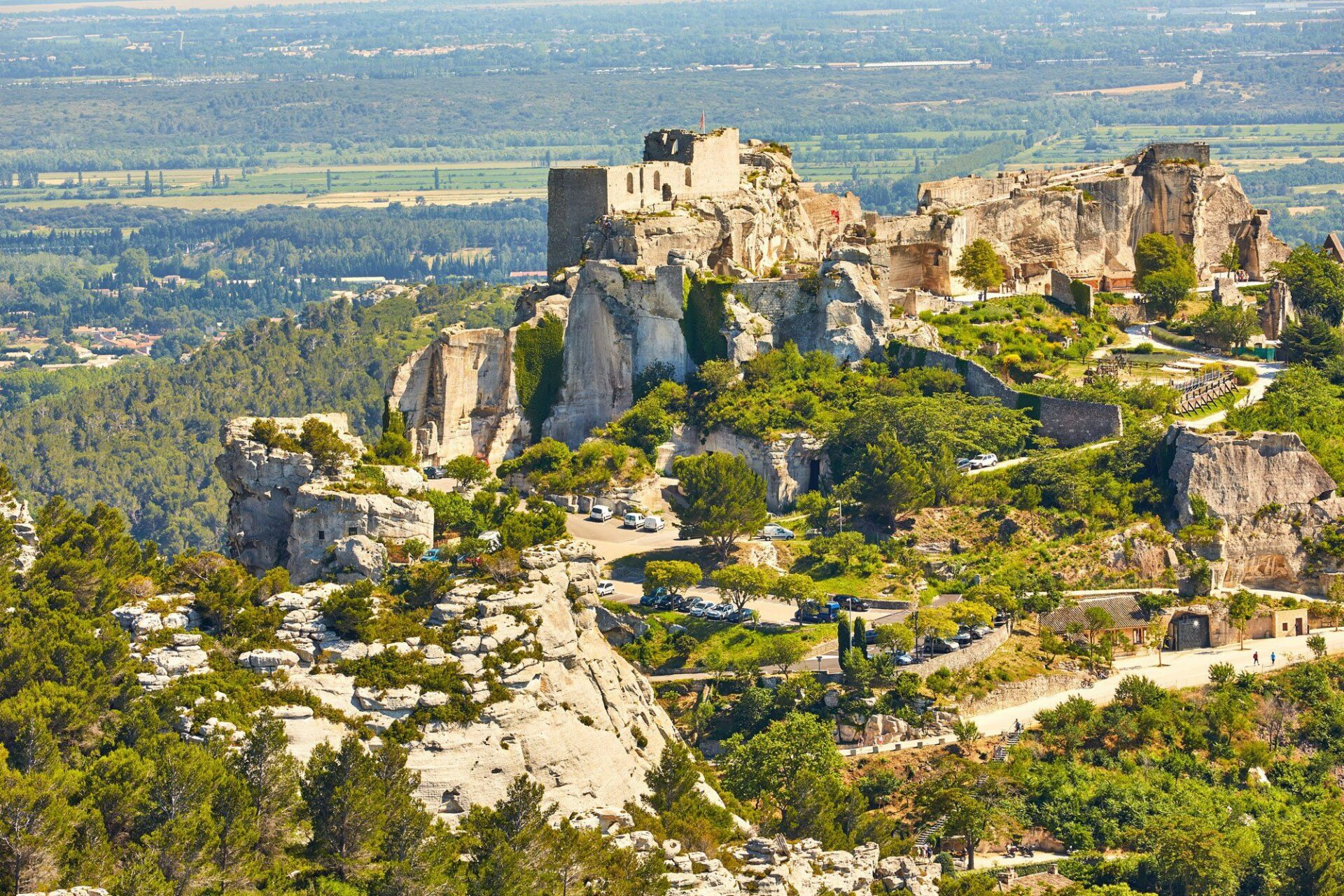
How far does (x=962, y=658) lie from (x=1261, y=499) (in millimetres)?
11164

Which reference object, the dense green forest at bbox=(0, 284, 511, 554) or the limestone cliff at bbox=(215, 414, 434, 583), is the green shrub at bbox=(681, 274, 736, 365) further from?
the dense green forest at bbox=(0, 284, 511, 554)

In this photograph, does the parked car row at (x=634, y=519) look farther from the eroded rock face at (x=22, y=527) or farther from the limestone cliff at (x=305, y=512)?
the eroded rock face at (x=22, y=527)

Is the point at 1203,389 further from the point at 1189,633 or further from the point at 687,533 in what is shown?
the point at 687,533

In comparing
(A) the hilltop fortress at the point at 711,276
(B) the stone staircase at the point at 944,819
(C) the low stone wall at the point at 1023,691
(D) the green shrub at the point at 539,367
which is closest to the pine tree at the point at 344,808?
(B) the stone staircase at the point at 944,819

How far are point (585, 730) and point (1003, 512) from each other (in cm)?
2404

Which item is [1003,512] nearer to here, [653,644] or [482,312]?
[653,644]

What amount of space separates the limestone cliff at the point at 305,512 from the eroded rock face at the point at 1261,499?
21375mm

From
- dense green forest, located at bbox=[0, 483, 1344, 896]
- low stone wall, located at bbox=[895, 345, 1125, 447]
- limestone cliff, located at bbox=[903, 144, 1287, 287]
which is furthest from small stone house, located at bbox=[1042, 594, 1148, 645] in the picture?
limestone cliff, located at bbox=[903, 144, 1287, 287]

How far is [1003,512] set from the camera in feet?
221

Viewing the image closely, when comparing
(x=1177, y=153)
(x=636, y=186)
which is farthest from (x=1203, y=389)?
(x=1177, y=153)

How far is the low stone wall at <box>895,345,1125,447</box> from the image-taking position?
231 feet

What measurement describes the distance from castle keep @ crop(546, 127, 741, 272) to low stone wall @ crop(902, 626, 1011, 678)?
22.7 meters

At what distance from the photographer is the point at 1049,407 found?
7169cm

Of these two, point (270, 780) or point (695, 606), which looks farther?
point (695, 606)
